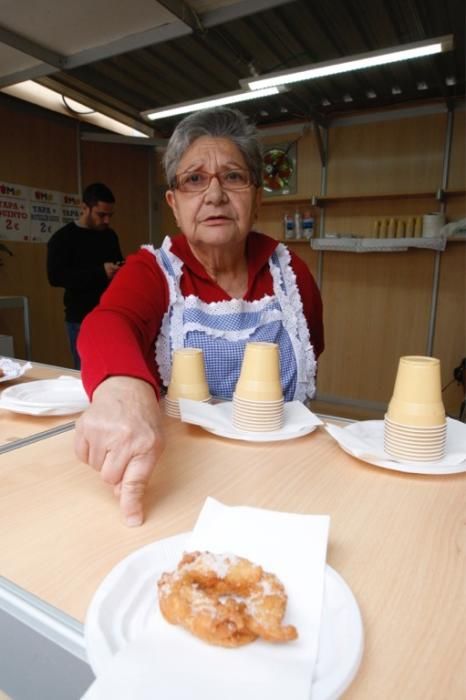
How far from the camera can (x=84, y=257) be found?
11.0ft

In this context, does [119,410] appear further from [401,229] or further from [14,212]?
[14,212]

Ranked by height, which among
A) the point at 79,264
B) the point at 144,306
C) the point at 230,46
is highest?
the point at 230,46

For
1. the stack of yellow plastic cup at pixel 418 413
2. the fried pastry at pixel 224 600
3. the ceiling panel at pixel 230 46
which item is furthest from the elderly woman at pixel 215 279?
the ceiling panel at pixel 230 46

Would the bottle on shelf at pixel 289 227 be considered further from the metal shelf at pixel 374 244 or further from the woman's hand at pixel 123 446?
the woman's hand at pixel 123 446

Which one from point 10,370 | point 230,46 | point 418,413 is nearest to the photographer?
point 418,413

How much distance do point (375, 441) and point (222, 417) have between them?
1.04 feet

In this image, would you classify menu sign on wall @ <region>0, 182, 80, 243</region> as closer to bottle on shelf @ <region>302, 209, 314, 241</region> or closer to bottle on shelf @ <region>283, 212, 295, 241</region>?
bottle on shelf @ <region>283, 212, 295, 241</region>

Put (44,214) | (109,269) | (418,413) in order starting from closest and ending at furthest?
1. (418,413)
2. (109,269)
3. (44,214)

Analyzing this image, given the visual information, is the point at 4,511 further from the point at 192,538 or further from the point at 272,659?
the point at 272,659

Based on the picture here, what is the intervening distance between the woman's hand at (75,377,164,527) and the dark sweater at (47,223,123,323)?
2.75 meters

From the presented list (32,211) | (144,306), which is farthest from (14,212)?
(144,306)

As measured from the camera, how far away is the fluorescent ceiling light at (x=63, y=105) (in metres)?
3.83

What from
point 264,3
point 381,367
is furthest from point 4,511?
point 381,367

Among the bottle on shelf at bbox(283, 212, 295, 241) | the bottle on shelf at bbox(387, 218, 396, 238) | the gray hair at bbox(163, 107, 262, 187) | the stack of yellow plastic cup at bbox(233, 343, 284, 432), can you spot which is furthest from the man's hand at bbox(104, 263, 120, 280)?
the stack of yellow plastic cup at bbox(233, 343, 284, 432)
